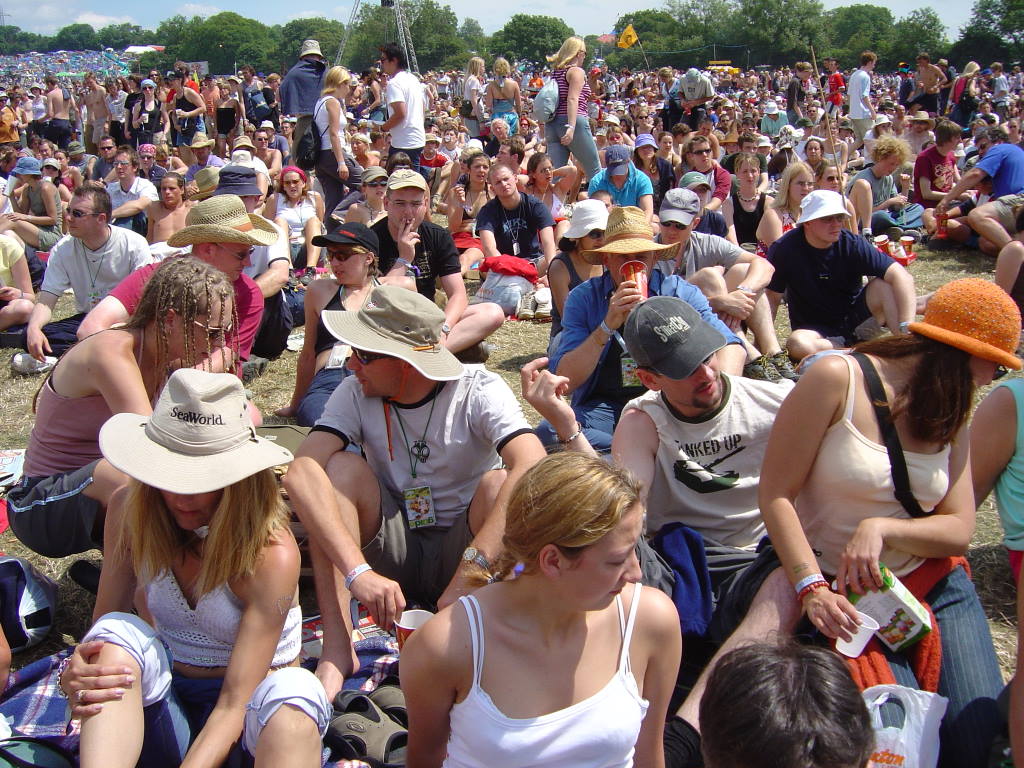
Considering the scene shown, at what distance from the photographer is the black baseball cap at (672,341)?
2.72 m

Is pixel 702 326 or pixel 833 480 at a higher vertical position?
pixel 702 326

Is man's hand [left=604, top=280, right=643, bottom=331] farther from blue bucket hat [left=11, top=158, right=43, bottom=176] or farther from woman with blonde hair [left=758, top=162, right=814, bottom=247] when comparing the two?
blue bucket hat [left=11, top=158, right=43, bottom=176]

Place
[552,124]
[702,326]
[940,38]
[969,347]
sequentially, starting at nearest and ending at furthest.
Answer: [969,347]
[702,326]
[552,124]
[940,38]

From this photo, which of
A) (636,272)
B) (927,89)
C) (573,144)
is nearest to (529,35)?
(927,89)

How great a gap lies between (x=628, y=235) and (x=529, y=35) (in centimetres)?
9017

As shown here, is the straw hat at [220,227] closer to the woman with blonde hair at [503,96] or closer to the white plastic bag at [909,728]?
the white plastic bag at [909,728]

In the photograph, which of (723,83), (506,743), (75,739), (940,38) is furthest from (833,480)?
(940,38)

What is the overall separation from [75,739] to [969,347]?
2.70 meters

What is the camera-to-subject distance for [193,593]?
7.94 feet

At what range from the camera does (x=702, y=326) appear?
2.80 m

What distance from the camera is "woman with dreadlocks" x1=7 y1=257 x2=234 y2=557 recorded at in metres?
3.18

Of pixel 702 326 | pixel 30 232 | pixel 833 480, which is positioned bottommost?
pixel 30 232

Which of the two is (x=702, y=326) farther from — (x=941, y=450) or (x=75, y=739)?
(x=75, y=739)

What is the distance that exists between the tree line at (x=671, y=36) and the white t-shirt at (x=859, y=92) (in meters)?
29.1
